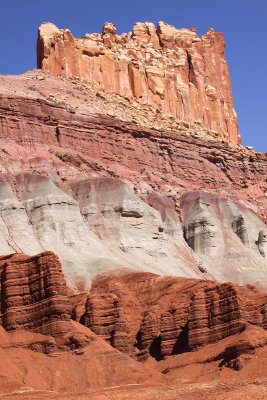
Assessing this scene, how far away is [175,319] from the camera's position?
186 ft

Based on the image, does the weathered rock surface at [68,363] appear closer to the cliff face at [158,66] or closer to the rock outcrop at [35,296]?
the rock outcrop at [35,296]

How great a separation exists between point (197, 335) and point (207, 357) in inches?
86.6

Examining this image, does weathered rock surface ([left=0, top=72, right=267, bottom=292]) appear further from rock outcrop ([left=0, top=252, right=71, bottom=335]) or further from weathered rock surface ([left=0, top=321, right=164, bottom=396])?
weathered rock surface ([left=0, top=321, right=164, bottom=396])

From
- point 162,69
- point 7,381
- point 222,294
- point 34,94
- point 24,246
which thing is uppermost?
point 162,69

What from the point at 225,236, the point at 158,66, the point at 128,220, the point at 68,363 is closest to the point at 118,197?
the point at 128,220

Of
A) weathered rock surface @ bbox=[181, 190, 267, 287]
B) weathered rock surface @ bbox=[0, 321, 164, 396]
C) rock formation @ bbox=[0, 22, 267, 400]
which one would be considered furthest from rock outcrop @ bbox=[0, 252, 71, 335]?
weathered rock surface @ bbox=[181, 190, 267, 287]

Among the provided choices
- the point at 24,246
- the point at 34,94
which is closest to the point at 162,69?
the point at 34,94

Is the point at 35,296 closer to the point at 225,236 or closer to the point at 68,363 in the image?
the point at 68,363

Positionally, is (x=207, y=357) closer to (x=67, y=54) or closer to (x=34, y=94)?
(x=34, y=94)

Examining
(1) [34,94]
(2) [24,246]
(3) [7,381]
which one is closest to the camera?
(3) [7,381]

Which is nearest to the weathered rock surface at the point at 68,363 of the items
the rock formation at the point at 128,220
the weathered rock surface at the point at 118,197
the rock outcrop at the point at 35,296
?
the rock formation at the point at 128,220

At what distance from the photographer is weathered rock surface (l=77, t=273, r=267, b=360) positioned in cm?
5400

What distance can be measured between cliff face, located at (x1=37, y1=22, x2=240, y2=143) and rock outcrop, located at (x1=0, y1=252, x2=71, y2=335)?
68271 millimetres

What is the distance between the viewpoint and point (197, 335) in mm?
54219
